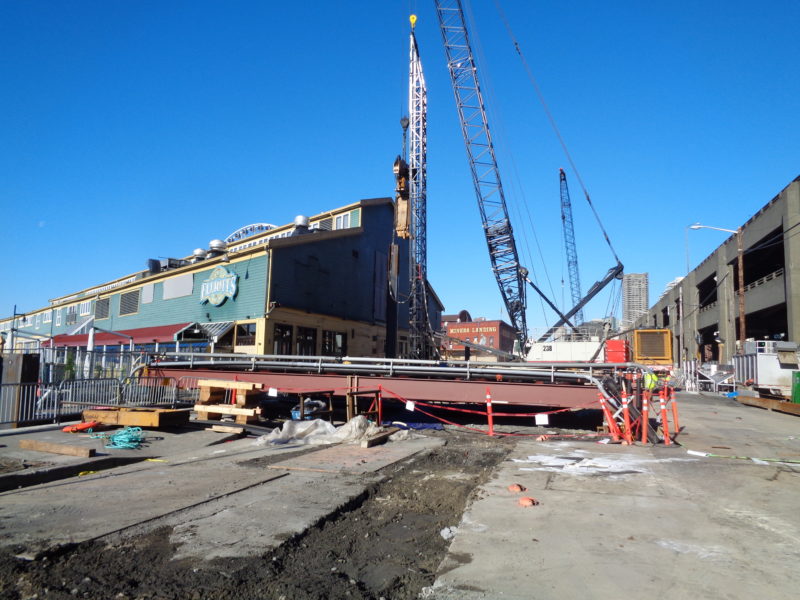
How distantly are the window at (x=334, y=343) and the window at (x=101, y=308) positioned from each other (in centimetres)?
1790

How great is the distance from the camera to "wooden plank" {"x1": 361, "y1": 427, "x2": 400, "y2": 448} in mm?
11387

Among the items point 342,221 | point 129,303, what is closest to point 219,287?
point 342,221

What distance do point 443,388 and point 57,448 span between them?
9.04 metres

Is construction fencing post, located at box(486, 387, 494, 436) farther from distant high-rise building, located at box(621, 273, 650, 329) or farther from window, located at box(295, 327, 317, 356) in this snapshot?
distant high-rise building, located at box(621, 273, 650, 329)

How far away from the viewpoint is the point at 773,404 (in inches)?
937

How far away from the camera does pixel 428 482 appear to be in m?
8.34

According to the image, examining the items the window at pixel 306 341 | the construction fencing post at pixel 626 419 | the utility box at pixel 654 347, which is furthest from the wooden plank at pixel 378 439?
the utility box at pixel 654 347

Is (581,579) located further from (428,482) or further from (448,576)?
(428,482)

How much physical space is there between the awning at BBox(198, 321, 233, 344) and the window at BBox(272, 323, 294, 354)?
251 cm

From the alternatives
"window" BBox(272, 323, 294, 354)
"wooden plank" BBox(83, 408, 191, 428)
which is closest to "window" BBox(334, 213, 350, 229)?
"window" BBox(272, 323, 294, 354)

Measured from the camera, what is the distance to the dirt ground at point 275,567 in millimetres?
4246

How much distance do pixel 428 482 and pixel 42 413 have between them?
10.8 metres

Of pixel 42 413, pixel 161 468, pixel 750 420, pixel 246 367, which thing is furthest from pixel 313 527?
pixel 750 420

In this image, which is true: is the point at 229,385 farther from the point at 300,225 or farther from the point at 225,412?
the point at 300,225
